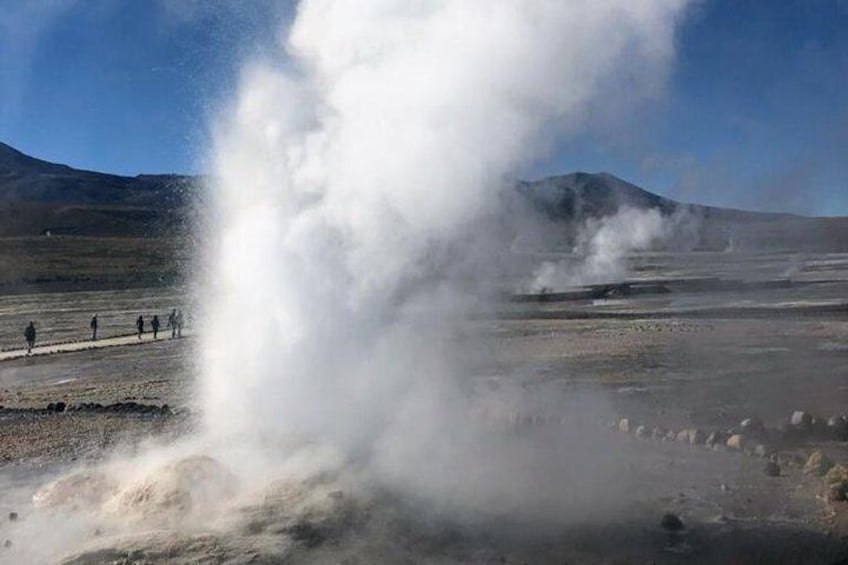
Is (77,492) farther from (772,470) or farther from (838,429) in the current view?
(838,429)

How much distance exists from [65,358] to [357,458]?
16.2m

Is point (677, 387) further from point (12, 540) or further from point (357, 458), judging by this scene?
point (12, 540)

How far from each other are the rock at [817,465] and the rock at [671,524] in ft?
7.66

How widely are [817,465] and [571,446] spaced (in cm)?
281

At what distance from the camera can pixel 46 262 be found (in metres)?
71.9

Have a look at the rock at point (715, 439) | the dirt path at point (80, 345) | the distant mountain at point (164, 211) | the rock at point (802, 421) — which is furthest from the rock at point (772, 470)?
the distant mountain at point (164, 211)

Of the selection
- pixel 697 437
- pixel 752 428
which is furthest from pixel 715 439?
pixel 752 428

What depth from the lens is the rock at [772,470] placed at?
943cm

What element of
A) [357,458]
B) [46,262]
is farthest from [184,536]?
[46,262]

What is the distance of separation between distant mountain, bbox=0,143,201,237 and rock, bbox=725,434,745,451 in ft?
272

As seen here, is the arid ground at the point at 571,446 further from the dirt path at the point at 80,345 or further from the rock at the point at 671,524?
the dirt path at the point at 80,345

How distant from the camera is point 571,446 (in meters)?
11.0

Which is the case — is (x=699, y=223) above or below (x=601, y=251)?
above

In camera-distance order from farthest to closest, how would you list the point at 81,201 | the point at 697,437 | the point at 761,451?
the point at 81,201 < the point at 697,437 < the point at 761,451
